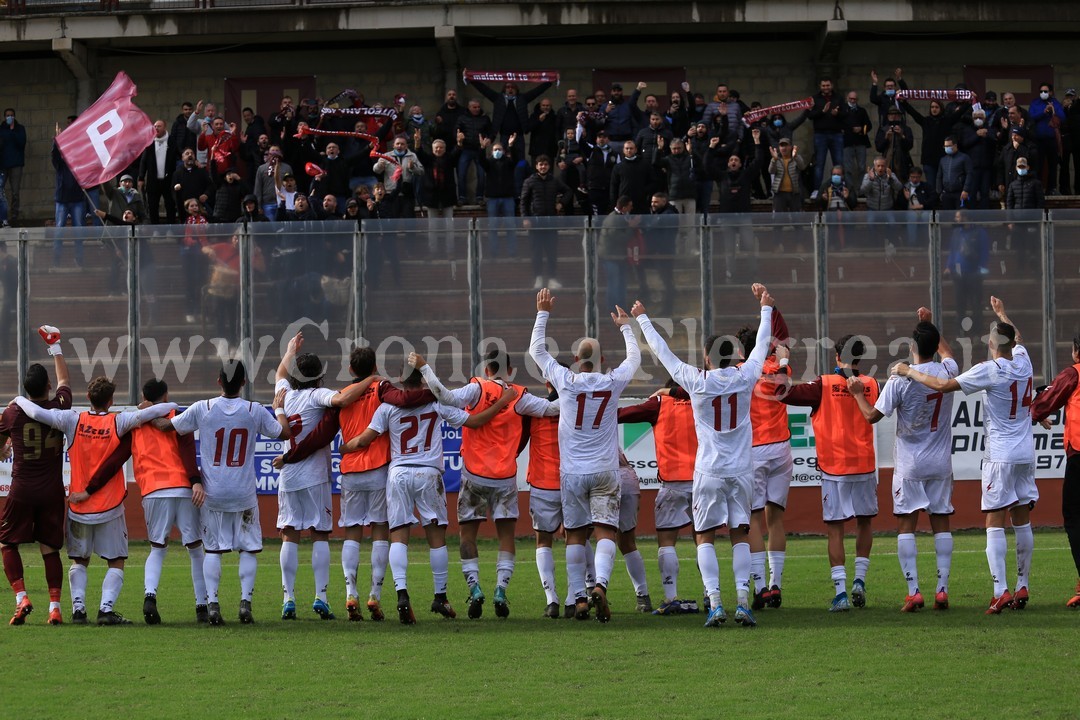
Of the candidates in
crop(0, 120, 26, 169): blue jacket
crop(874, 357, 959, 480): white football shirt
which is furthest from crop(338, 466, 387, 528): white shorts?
crop(0, 120, 26, 169): blue jacket

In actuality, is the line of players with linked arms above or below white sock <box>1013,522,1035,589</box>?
above

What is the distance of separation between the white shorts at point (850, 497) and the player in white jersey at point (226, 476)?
15.8 feet

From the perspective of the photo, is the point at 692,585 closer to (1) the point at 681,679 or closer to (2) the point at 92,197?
(1) the point at 681,679

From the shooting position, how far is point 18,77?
31266 millimetres

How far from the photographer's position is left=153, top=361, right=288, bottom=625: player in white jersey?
11906 millimetres

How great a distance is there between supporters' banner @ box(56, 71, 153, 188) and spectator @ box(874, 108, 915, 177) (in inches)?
498

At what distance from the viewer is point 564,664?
985cm

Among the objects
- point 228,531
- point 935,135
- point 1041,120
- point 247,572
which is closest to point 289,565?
point 247,572

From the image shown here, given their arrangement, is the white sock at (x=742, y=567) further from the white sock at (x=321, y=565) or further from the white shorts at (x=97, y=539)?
the white shorts at (x=97, y=539)

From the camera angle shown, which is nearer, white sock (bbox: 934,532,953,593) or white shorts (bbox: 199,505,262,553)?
white shorts (bbox: 199,505,262,553)

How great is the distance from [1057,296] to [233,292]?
11852 mm

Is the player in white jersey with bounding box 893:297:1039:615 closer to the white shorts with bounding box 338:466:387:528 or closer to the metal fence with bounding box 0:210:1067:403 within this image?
the white shorts with bounding box 338:466:387:528

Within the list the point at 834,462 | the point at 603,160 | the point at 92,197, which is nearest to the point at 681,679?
the point at 834,462

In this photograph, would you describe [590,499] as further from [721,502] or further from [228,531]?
[228,531]
